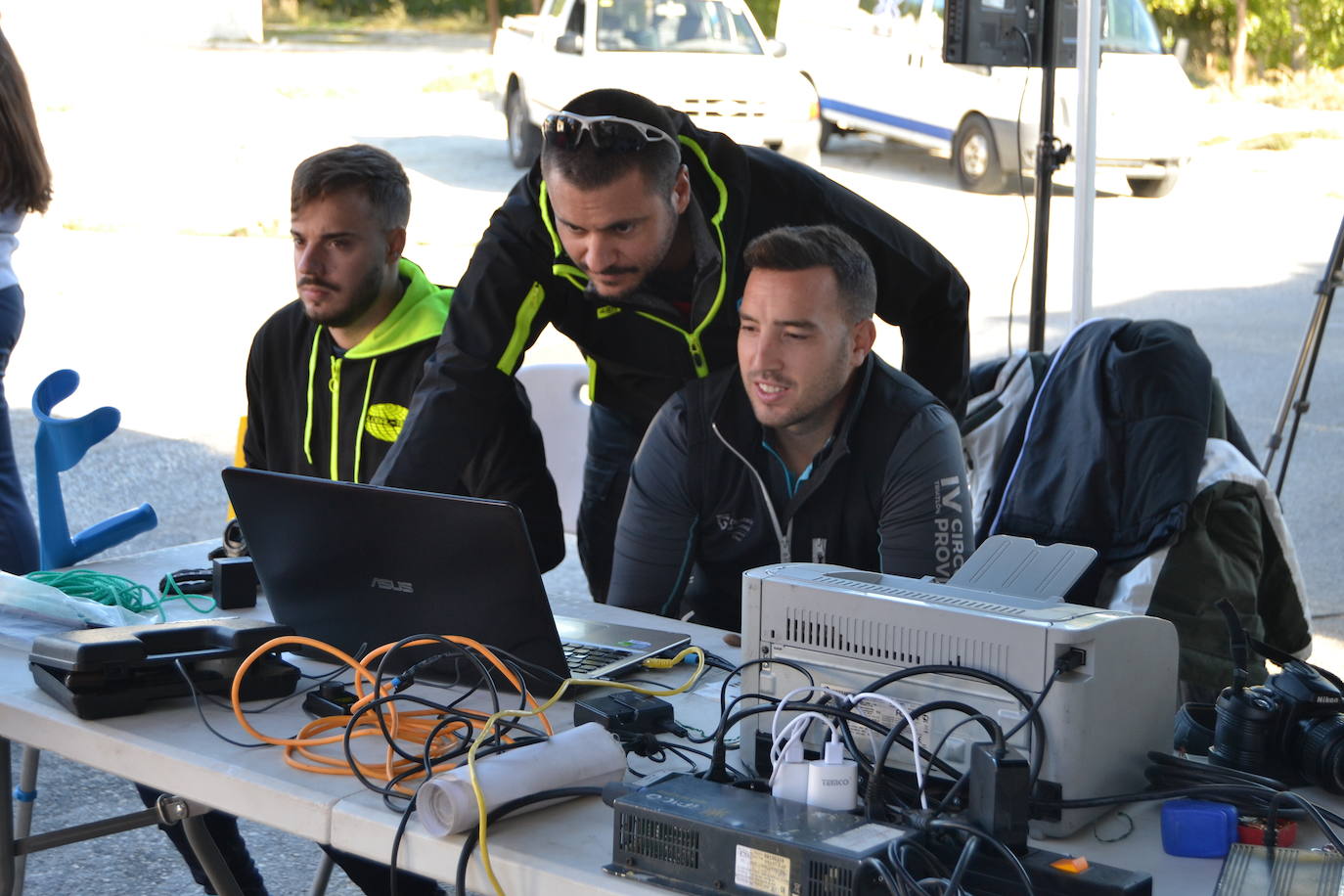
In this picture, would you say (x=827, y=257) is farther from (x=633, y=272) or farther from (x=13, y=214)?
(x=13, y=214)

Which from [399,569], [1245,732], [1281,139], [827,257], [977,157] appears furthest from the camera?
[1281,139]

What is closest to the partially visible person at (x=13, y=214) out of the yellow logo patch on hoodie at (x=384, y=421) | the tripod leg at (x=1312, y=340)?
the yellow logo patch on hoodie at (x=384, y=421)

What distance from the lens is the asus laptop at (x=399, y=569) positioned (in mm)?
1797

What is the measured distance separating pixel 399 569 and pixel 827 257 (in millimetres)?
970

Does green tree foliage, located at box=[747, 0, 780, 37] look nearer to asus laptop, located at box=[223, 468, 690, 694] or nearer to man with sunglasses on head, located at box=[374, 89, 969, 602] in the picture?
man with sunglasses on head, located at box=[374, 89, 969, 602]

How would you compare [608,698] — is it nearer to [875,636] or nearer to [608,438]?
[875,636]

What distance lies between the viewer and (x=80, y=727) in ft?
5.97

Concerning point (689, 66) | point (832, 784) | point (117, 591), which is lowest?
point (117, 591)

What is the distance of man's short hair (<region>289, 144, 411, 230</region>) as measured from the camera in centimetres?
284

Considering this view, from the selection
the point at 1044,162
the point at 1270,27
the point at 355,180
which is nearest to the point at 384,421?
the point at 355,180

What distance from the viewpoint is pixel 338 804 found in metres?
1.59

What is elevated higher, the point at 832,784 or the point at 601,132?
the point at 601,132

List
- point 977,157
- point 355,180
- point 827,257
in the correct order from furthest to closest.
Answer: point 977,157
point 355,180
point 827,257

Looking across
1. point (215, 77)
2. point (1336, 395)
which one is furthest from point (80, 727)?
point (215, 77)
